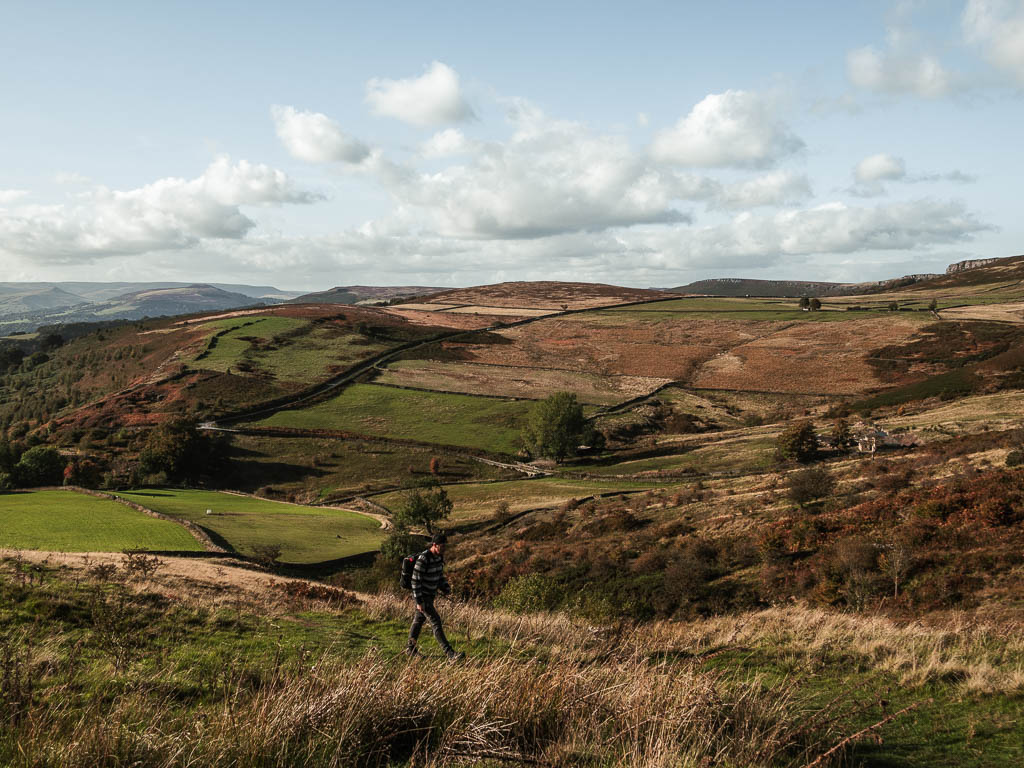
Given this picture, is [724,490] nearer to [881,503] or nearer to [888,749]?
[881,503]

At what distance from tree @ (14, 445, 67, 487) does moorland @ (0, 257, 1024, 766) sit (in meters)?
0.29

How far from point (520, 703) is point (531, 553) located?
3071 cm

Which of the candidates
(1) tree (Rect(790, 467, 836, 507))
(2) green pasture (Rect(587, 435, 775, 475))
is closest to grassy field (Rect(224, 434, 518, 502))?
(2) green pasture (Rect(587, 435, 775, 475))

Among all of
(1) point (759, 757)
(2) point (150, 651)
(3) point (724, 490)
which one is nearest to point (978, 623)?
(1) point (759, 757)

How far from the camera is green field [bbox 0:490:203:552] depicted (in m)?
31.7

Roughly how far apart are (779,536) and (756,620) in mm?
10864

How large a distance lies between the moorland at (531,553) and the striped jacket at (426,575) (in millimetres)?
1604

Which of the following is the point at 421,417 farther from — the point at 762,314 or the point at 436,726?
the point at 762,314

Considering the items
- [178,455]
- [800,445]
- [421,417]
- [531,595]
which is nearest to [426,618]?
[531,595]

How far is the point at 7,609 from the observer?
13.8m

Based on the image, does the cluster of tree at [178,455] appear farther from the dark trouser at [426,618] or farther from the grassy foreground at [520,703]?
the dark trouser at [426,618]

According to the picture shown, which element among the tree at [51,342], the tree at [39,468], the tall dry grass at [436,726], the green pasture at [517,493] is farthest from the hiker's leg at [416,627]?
the tree at [51,342]

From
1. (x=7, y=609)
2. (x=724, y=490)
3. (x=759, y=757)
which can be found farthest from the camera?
(x=724, y=490)

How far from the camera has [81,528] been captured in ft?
117
